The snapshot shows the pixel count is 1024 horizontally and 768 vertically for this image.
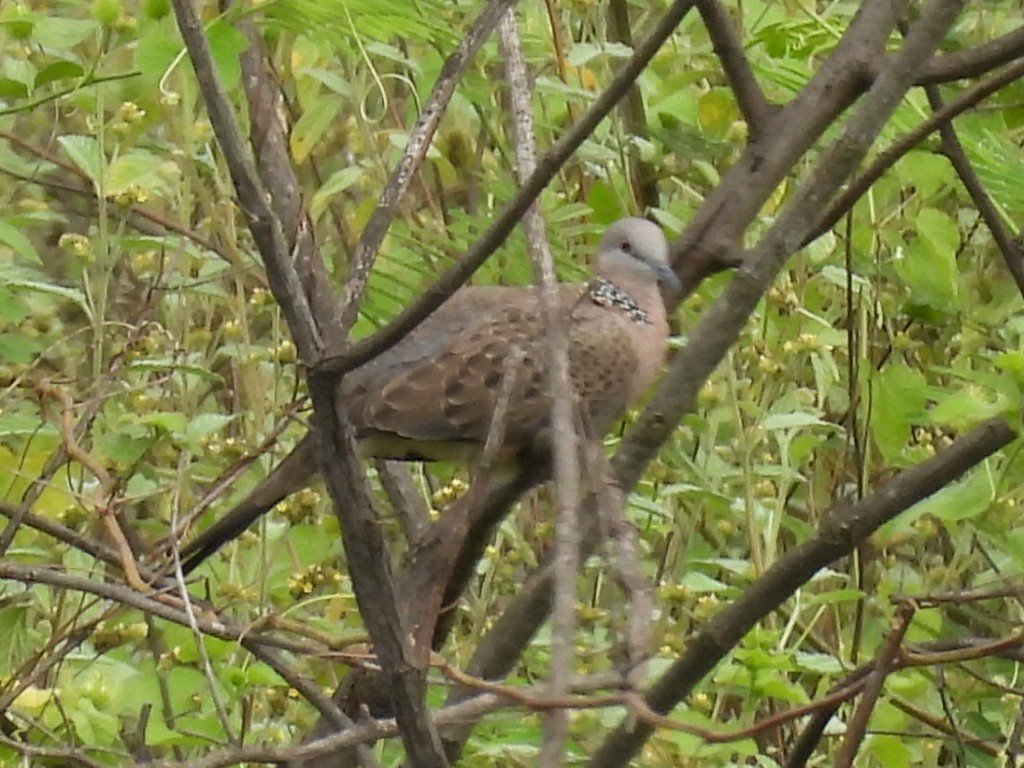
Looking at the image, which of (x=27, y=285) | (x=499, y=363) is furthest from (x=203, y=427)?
(x=499, y=363)

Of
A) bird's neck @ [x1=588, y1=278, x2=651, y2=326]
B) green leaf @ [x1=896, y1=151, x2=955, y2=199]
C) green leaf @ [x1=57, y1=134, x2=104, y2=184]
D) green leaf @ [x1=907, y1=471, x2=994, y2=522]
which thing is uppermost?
green leaf @ [x1=896, y1=151, x2=955, y2=199]

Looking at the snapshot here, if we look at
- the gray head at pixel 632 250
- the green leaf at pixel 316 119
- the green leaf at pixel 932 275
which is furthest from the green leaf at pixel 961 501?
the green leaf at pixel 316 119

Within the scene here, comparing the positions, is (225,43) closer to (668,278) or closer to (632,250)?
(668,278)

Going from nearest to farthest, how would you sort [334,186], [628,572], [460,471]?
[628,572]
[334,186]
[460,471]

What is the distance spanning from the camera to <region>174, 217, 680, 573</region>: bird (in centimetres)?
223

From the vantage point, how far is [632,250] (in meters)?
2.45

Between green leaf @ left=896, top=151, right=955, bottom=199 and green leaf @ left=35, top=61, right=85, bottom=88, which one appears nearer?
green leaf @ left=35, top=61, right=85, bottom=88

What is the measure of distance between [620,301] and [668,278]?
1.37 feet

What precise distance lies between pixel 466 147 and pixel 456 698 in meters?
1.20

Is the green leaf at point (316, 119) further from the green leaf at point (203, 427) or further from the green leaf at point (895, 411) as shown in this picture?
the green leaf at point (895, 411)

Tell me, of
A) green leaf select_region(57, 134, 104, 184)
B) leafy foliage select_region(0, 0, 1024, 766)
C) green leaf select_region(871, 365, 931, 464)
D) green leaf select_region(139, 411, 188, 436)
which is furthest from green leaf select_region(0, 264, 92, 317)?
green leaf select_region(871, 365, 931, 464)

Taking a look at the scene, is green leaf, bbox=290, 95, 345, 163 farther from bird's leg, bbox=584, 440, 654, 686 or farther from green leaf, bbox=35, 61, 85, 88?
bird's leg, bbox=584, 440, 654, 686

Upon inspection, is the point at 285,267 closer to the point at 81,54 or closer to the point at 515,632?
the point at 515,632

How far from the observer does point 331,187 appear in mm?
Answer: 2266
